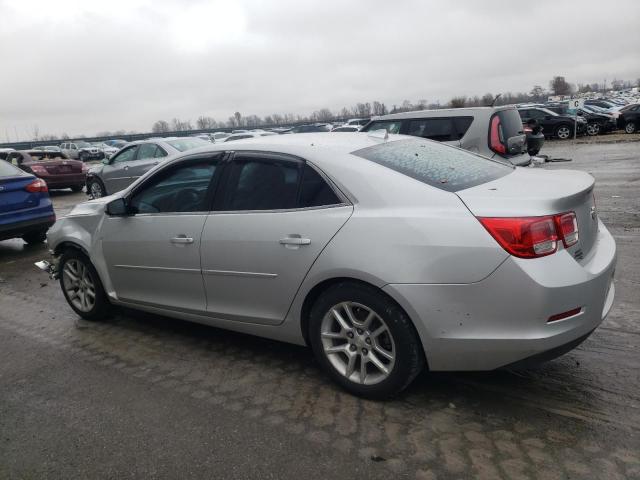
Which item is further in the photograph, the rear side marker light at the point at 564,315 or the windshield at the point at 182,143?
the windshield at the point at 182,143

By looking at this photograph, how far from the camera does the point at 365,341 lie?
3082 millimetres

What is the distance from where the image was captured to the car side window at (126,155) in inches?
520

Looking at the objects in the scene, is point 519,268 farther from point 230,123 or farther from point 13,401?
point 230,123

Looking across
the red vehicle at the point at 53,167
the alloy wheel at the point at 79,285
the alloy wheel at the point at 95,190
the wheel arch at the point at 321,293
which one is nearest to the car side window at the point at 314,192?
the wheel arch at the point at 321,293

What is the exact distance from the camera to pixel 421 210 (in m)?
2.89

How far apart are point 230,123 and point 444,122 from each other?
11844 centimetres

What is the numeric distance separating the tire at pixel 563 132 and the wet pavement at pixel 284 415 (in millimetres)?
24347

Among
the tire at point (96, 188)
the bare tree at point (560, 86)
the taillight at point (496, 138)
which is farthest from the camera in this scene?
the bare tree at point (560, 86)

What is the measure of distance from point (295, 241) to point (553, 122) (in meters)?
26.5

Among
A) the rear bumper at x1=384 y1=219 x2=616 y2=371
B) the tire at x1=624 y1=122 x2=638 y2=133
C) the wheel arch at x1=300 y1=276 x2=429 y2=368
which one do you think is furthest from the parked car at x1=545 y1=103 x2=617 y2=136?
the wheel arch at x1=300 y1=276 x2=429 y2=368

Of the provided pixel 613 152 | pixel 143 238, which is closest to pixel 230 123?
pixel 613 152

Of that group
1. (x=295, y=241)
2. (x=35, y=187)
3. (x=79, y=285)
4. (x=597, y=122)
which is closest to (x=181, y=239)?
(x=295, y=241)

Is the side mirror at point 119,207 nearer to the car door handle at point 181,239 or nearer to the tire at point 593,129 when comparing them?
the car door handle at point 181,239

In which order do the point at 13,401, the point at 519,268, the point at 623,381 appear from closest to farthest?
the point at 519,268 → the point at 623,381 → the point at 13,401
